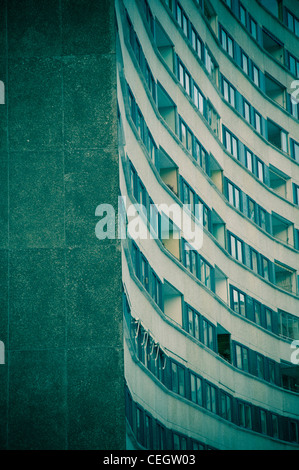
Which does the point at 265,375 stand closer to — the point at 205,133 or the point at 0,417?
the point at 205,133

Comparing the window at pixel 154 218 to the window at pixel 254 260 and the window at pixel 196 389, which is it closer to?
the window at pixel 196 389

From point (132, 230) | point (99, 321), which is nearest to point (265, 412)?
point (132, 230)

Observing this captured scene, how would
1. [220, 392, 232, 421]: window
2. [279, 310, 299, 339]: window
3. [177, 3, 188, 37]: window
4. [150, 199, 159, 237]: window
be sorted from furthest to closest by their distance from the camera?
[279, 310, 299, 339]: window < [220, 392, 232, 421]: window < [177, 3, 188, 37]: window < [150, 199, 159, 237]: window

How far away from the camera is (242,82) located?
55094 millimetres

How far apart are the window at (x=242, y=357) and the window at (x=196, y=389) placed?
25.0ft

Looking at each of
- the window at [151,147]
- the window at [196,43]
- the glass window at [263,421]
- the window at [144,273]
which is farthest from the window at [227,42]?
the window at [144,273]

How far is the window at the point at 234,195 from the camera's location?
172ft

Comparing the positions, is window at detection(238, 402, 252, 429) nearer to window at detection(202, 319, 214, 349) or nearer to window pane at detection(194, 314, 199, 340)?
window at detection(202, 319, 214, 349)

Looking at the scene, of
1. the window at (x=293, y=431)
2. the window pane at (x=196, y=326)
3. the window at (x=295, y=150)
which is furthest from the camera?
the window at (x=295, y=150)

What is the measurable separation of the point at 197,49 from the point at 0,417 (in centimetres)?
2843

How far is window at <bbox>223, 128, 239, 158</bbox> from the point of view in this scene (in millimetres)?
52312

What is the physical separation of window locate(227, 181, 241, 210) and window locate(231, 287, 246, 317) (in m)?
4.83

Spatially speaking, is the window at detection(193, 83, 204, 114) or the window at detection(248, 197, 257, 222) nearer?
the window at detection(193, 83, 204, 114)

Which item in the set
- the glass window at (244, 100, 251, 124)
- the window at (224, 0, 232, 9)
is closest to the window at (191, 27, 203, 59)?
the window at (224, 0, 232, 9)
